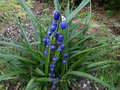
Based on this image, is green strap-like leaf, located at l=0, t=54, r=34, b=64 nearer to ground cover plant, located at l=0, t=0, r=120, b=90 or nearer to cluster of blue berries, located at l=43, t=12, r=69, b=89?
ground cover plant, located at l=0, t=0, r=120, b=90

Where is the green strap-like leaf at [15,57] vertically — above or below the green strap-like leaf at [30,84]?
above

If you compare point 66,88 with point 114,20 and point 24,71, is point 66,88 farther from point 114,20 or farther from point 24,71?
point 114,20

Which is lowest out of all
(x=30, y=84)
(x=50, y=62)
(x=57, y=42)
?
(x=30, y=84)

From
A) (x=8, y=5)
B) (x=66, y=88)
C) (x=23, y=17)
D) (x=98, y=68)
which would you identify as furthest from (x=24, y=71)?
(x=8, y=5)

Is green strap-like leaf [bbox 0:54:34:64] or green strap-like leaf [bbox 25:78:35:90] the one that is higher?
green strap-like leaf [bbox 0:54:34:64]

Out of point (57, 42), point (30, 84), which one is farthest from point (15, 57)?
point (57, 42)

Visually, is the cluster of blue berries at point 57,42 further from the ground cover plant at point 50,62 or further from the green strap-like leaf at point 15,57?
the green strap-like leaf at point 15,57

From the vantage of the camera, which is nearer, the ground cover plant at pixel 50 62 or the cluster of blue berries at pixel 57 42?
the cluster of blue berries at pixel 57 42

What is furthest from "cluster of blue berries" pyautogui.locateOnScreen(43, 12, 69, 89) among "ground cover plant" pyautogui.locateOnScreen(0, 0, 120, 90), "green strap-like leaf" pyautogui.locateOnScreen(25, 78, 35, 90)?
"green strap-like leaf" pyautogui.locateOnScreen(25, 78, 35, 90)

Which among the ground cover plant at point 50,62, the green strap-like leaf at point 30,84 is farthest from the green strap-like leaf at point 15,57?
the green strap-like leaf at point 30,84

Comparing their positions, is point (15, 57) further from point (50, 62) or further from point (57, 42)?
point (57, 42)

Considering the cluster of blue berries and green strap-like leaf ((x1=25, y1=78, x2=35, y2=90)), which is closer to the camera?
the cluster of blue berries

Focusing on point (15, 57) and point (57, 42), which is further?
point (15, 57)
